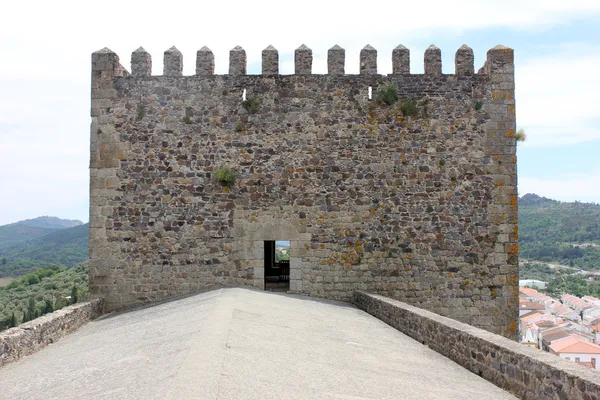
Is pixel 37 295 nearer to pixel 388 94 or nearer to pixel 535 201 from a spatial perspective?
pixel 388 94

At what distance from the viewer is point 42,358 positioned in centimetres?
716

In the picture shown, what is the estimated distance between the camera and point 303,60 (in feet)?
36.3

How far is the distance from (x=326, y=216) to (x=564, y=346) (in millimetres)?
36059

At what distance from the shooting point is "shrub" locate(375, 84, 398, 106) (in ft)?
36.0

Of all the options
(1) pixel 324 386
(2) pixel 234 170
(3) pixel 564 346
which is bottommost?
(3) pixel 564 346

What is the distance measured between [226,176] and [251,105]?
1556 millimetres

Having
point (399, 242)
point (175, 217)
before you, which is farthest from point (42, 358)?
point (399, 242)

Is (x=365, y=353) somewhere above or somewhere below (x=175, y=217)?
below

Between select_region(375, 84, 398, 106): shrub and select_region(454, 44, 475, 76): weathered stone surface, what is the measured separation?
145 centimetres

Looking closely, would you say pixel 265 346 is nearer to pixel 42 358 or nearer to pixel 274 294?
pixel 42 358

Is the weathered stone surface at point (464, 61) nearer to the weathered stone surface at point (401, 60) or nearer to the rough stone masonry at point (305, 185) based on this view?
the rough stone masonry at point (305, 185)

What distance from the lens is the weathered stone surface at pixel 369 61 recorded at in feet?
36.4

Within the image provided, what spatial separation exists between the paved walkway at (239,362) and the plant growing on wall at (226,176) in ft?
9.32

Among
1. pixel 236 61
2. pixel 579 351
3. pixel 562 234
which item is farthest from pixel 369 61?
pixel 562 234
